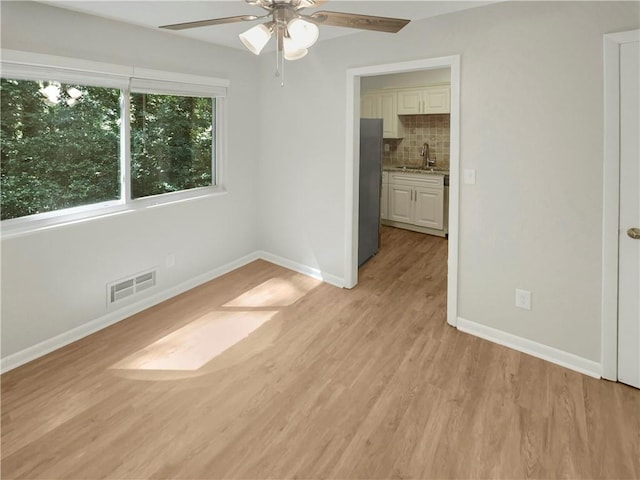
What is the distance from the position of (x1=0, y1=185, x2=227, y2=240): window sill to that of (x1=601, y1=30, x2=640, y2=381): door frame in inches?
133

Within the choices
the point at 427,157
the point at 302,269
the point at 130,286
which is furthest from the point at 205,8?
the point at 427,157

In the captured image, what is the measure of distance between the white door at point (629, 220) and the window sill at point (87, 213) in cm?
347

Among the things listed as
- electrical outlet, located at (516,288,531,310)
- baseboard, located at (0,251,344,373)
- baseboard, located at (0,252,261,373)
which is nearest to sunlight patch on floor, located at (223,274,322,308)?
baseboard, located at (0,251,344,373)

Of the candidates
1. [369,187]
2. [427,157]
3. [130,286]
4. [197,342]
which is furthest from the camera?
[427,157]

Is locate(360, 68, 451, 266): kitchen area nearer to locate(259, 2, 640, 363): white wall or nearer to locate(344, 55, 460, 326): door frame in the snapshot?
locate(344, 55, 460, 326): door frame

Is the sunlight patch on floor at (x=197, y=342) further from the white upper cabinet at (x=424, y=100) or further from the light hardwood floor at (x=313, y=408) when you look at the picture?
the white upper cabinet at (x=424, y=100)

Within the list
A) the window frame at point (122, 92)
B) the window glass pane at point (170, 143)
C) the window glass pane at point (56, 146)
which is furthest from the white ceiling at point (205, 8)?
the window glass pane at point (170, 143)

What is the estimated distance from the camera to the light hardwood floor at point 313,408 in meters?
1.92

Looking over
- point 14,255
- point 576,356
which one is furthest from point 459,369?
→ point 14,255

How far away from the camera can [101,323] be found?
10.7 ft

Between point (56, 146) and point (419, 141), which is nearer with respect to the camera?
point (56, 146)

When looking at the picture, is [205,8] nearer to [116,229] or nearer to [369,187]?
[116,229]

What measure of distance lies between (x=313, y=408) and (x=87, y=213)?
7.63ft

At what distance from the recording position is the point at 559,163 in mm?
2588
